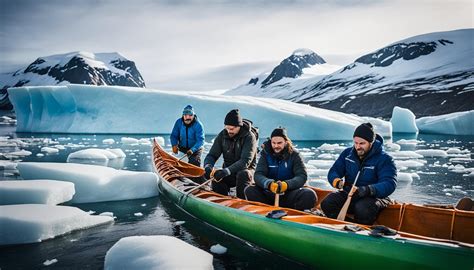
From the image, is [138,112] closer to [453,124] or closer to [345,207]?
[345,207]

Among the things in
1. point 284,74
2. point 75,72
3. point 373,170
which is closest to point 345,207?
point 373,170

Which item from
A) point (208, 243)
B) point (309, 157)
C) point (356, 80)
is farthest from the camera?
point (356, 80)

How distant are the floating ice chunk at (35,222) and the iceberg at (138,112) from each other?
16769 mm

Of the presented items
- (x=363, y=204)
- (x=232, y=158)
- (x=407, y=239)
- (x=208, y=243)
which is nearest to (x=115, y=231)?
(x=208, y=243)

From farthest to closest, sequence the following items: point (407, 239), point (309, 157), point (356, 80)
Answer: point (356, 80)
point (309, 157)
point (407, 239)

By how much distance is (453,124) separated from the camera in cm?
2895

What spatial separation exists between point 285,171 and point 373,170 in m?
0.97

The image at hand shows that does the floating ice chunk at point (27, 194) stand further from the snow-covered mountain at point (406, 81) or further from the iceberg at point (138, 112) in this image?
the snow-covered mountain at point (406, 81)

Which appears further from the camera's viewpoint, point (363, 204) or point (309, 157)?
point (309, 157)

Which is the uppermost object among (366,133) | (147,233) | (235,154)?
(366,133)

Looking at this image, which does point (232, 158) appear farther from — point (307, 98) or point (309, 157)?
point (307, 98)

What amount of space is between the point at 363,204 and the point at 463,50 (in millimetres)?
100417

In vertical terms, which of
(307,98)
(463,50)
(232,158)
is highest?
(463,50)

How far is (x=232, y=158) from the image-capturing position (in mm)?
5133
